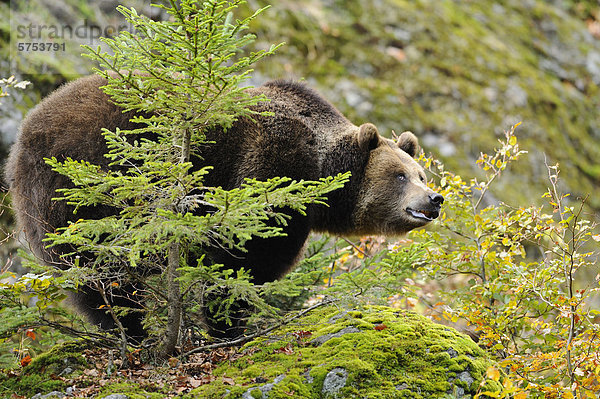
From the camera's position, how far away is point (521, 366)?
15.3 feet

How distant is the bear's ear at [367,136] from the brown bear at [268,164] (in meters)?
0.01

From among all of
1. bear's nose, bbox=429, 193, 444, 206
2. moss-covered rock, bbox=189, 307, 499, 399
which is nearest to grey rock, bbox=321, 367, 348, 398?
moss-covered rock, bbox=189, 307, 499, 399

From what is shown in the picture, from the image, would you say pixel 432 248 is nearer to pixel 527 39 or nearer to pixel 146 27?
pixel 146 27

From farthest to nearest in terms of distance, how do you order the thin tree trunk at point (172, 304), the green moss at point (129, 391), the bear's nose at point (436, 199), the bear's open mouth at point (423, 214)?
the bear's open mouth at point (423, 214), the bear's nose at point (436, 199), the thin tree trunk at point (172, 304), the green moss at point (129, 391)

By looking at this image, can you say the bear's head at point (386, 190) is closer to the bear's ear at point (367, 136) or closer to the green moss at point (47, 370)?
the bear's ear at point (367, 136)

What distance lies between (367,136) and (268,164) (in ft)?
4.36

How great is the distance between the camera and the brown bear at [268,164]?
5.61m

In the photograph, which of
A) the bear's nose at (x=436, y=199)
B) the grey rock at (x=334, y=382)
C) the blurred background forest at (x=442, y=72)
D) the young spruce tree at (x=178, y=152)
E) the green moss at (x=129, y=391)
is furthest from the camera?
the blurred background forest at (x=442, y=72)

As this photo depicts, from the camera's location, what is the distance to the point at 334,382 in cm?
444

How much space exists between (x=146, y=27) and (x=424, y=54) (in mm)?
12563

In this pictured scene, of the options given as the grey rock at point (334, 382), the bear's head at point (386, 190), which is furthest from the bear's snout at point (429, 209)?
the grey rock at point (334, 382)

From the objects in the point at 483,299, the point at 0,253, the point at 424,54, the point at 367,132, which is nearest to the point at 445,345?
the point at 483,299

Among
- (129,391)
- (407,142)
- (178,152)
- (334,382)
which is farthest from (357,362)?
(407,142)

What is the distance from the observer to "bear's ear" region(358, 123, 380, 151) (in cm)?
662
